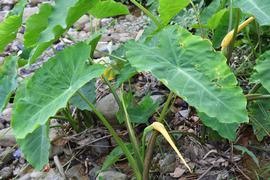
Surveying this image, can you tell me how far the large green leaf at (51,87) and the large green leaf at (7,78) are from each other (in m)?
0.20

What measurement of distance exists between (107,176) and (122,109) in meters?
0.26

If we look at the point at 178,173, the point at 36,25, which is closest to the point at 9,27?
the point at 36,25

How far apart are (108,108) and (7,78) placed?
47 cm

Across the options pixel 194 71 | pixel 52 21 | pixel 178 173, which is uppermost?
pixel 52 21

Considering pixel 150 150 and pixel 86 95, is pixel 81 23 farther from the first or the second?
pixel 150 150

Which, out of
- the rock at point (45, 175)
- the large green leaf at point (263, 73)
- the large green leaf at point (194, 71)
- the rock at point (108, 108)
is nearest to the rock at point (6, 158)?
the rock at point (45, 175)

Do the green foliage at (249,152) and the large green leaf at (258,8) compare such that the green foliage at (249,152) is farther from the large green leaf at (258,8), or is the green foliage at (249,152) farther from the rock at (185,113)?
the large green leaf at (258,8)

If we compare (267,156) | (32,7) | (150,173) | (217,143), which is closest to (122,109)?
(150,173)

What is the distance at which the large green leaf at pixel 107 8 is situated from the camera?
1966 millimetres

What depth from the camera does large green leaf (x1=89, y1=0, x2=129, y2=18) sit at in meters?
1.97

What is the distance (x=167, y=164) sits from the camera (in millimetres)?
1933

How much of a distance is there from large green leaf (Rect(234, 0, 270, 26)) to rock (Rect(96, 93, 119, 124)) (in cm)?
81

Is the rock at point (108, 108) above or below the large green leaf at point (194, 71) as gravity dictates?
below

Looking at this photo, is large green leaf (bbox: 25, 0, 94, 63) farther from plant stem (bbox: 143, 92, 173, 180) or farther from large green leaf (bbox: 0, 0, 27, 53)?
plant stem (bbox: 143, 92, 173, 180)
